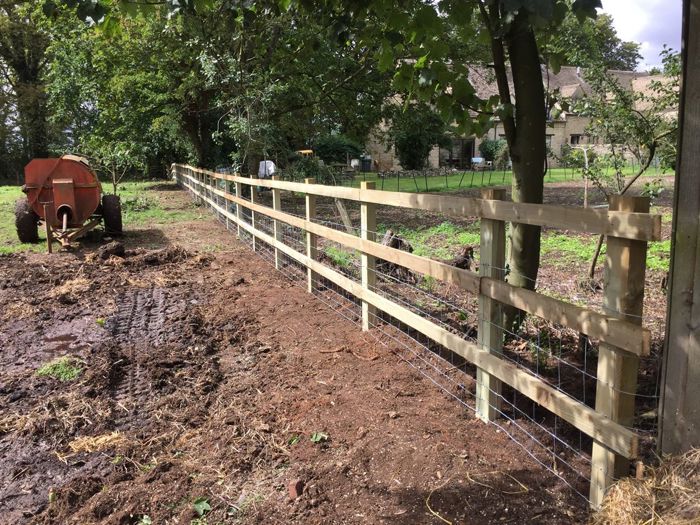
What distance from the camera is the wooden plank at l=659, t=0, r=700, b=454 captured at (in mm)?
2361

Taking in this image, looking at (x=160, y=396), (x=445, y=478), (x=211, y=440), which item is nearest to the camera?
(x=445, y=478)

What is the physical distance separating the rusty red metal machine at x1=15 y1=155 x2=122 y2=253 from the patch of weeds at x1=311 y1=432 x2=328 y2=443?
8756mm

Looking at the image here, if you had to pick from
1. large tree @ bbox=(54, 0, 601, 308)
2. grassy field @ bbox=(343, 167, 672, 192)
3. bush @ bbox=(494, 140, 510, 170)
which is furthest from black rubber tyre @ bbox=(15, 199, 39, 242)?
bush @ bbox=(494, 140, 510, 170)

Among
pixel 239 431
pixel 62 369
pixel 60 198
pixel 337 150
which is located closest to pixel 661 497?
pixel 239 431

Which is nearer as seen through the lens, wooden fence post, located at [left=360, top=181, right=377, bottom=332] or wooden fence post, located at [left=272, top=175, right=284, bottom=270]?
wooden fence post, located at [left=360, top=181, right=377, bottom=332]

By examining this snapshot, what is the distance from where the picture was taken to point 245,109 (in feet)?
42.7

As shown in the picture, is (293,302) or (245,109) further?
(245,109)

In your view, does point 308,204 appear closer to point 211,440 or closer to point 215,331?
point 215,331

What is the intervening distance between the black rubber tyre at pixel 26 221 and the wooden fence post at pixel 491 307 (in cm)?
1044

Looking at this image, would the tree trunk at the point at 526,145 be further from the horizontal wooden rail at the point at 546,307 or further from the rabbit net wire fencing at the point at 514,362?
the horizontal wooden rail at the point at 546,307

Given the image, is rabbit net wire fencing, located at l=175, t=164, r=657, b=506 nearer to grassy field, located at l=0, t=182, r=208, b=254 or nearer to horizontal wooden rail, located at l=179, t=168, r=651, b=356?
horizontal wooden rail, located at l=179, t=168, r=651, b=356

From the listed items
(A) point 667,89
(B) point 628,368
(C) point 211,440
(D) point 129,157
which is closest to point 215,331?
(C) point 211,440

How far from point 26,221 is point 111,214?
1.58 meters

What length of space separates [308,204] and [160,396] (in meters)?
3.19
